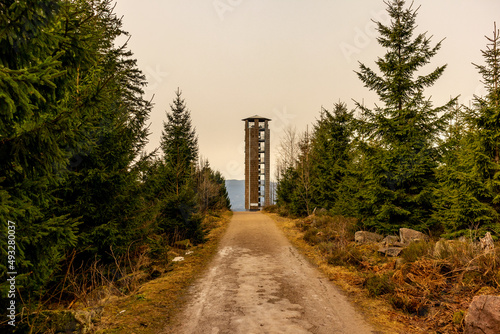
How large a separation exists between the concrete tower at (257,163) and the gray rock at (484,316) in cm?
4916

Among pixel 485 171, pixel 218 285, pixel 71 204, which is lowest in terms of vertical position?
pixel 218 285

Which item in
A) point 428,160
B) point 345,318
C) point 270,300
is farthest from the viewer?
point 428,160

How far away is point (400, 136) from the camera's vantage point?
1253 cm

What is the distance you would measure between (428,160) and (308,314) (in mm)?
9341

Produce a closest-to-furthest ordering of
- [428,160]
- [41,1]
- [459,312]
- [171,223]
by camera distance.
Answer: [41,1], [459,312], [428,160], [171,223]

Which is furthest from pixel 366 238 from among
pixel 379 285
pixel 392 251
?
pixel 379 285

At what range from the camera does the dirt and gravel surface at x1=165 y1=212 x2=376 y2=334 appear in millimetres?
5133

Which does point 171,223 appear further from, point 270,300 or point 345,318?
point 345,318

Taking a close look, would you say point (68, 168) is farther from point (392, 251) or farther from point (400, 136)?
point (400, 136)

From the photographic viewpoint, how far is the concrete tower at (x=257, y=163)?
54.8 metres

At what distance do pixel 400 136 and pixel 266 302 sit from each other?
1027cm

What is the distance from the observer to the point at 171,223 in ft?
42.9

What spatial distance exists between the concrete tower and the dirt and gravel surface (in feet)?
144

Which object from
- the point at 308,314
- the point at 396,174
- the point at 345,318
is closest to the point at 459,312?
the point at 345,318
